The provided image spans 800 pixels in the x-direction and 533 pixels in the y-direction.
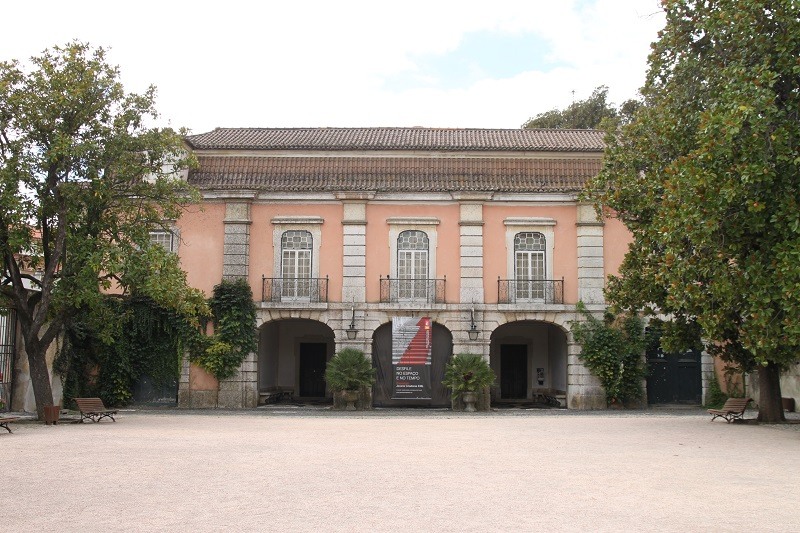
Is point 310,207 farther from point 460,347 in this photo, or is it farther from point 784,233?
point 784,233

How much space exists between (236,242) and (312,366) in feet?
20.6

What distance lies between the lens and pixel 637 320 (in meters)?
27.0

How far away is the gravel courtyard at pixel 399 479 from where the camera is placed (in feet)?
27.4

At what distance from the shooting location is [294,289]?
1068 inches

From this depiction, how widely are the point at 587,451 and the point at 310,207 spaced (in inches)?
591

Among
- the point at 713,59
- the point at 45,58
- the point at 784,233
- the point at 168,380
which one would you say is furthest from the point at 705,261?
the point at 168,380

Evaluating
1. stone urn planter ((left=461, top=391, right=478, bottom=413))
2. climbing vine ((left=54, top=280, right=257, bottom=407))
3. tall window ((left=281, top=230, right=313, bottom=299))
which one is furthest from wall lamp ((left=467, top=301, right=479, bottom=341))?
climbing vine ((left=54, top=280, right=257, bottom=407))

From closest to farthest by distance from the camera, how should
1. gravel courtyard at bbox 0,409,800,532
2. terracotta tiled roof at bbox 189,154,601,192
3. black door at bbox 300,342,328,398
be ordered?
1. gravel courtyard at bbox 0,409,800,532
2. terracotta tiled roof at bbox 189,154,601,192
3. black door at bbox 300,342,328,398

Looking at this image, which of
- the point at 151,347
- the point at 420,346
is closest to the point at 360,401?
the point at 420,346

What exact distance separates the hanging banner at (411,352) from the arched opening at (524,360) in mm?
4694

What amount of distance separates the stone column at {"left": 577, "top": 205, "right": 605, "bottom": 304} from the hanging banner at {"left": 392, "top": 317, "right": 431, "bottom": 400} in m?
4.84

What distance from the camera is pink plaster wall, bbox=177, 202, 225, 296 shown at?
27047 millimetres

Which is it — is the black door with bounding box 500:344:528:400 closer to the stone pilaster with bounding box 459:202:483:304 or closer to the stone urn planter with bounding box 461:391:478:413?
the stone pilaster with bounding box 459:202:483:304

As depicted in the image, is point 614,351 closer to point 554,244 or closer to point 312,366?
point 554,244
